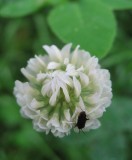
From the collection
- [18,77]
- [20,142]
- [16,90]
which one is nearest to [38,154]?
[20,142]

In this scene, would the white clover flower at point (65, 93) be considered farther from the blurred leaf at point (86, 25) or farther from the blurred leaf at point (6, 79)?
the blurred leaf at point (6, 79)

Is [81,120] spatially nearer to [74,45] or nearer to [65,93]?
[65,93]

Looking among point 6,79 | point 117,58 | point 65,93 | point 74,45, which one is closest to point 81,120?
point 65,93

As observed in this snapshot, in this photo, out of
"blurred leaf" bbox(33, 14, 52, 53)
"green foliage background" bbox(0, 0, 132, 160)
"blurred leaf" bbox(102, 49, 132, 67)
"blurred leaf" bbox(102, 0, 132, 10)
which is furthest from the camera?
"blurred leaf" bbox(33, 14, 52, 53)

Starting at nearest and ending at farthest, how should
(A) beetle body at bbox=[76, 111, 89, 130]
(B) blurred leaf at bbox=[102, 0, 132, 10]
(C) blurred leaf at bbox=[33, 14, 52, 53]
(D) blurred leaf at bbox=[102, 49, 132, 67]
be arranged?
(A) beetle body at bbox=[76, 111, 89, 130] < (B) blurred leaf at bbox=[102, 0, 132, 10] < (D) blurred leaf at bbox=[102, 49, 132, 67] < (C) blurred leaf at bbox=[33, 14, 52, 53]

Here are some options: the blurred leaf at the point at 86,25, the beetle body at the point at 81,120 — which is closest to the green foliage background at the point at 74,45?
the blurred leaf at the point at 86,25

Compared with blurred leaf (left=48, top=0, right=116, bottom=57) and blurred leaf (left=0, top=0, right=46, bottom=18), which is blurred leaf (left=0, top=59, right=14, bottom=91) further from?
blurred leaf (left=48, top=0, right=116, bottom=57)

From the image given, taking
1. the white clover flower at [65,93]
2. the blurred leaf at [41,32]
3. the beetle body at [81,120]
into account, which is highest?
the blurred leaf at [41,32]

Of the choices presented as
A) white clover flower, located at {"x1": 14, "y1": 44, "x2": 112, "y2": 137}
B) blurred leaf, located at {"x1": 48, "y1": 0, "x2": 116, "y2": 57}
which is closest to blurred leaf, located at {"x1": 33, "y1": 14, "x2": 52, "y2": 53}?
blurred leaf, located at {"x1": 48, "y1": 0, "x2": 116, "y2": 57}
